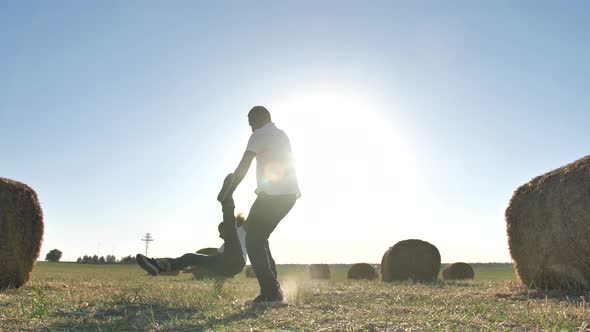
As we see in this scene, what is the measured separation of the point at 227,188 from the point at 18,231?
593 centimetres

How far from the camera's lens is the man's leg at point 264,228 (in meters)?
6.01

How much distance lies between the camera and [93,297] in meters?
6.55

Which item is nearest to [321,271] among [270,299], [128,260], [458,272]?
[458,272]

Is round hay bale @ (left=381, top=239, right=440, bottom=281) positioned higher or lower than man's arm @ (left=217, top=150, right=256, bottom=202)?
lower

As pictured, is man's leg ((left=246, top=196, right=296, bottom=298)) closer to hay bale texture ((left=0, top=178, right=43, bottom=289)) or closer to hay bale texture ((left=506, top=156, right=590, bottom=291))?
hay bale texture ((left=506, top=156, right=590, bottom=291))

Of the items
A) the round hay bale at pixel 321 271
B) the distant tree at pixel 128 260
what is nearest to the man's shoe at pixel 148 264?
the round hay bale at pixel 321 271

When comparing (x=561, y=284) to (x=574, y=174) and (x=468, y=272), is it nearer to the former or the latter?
(x=574, y=174)

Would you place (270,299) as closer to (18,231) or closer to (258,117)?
(258,117)

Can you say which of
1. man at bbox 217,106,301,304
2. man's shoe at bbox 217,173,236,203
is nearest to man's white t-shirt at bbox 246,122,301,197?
man at bbox 217,106,301,304

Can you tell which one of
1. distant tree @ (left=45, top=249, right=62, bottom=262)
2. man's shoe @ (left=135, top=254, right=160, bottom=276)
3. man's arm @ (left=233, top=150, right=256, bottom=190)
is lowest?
man's shoe @ (left=135, top=254, right=160, bottom=276)

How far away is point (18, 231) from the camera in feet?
32.1

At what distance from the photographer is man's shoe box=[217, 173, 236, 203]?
20.0ft

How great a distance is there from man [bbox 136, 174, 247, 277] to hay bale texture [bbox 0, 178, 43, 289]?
5096 mm

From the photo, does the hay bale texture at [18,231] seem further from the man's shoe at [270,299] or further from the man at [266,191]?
the man's shoe at [270,299]
